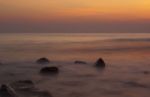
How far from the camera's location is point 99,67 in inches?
958

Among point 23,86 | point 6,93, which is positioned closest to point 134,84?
point 23,86

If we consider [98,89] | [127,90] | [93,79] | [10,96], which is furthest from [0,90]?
[93,79]

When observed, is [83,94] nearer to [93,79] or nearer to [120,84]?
[120,84]

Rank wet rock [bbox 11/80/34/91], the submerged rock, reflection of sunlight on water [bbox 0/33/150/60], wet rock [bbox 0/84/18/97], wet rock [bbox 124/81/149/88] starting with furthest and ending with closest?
reflection of sunlight on water [bbox 0/33/150/60]
wet rock [bbox 124/81/149/88]
wet rock [bbox 11/80/34/91]
the submerged rock
wet rock [bbox 0/84/18/97]

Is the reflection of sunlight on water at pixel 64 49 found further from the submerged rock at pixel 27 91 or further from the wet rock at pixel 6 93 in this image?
the wet rock at pixel 6 93

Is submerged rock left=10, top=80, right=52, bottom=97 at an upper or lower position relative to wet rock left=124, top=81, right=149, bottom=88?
upper

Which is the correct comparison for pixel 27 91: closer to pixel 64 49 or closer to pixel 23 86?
pixel 23 86

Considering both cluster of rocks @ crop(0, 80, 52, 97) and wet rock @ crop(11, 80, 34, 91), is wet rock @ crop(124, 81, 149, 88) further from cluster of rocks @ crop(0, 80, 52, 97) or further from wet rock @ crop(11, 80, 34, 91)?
wet rock @ crop(11, 80, 34, 91)

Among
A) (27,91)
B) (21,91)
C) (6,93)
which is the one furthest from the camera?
(27,91)

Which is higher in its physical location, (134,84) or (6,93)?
(6,93)

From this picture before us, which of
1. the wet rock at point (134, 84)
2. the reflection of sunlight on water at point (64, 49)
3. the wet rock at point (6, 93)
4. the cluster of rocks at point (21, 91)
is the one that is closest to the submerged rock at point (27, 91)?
the cluster of rocks at point (21, 91)

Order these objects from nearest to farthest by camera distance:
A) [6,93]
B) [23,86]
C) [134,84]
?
1. [6,93]
2. [23,86]
3. [134,84]

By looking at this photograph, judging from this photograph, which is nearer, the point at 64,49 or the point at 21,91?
the point at 21,91

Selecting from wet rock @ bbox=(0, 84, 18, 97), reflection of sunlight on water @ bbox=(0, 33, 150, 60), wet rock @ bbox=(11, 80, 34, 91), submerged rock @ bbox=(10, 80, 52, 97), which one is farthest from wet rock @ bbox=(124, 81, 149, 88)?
reflection of sunlight on water @ bbox=(0, 33, 150, 60)
